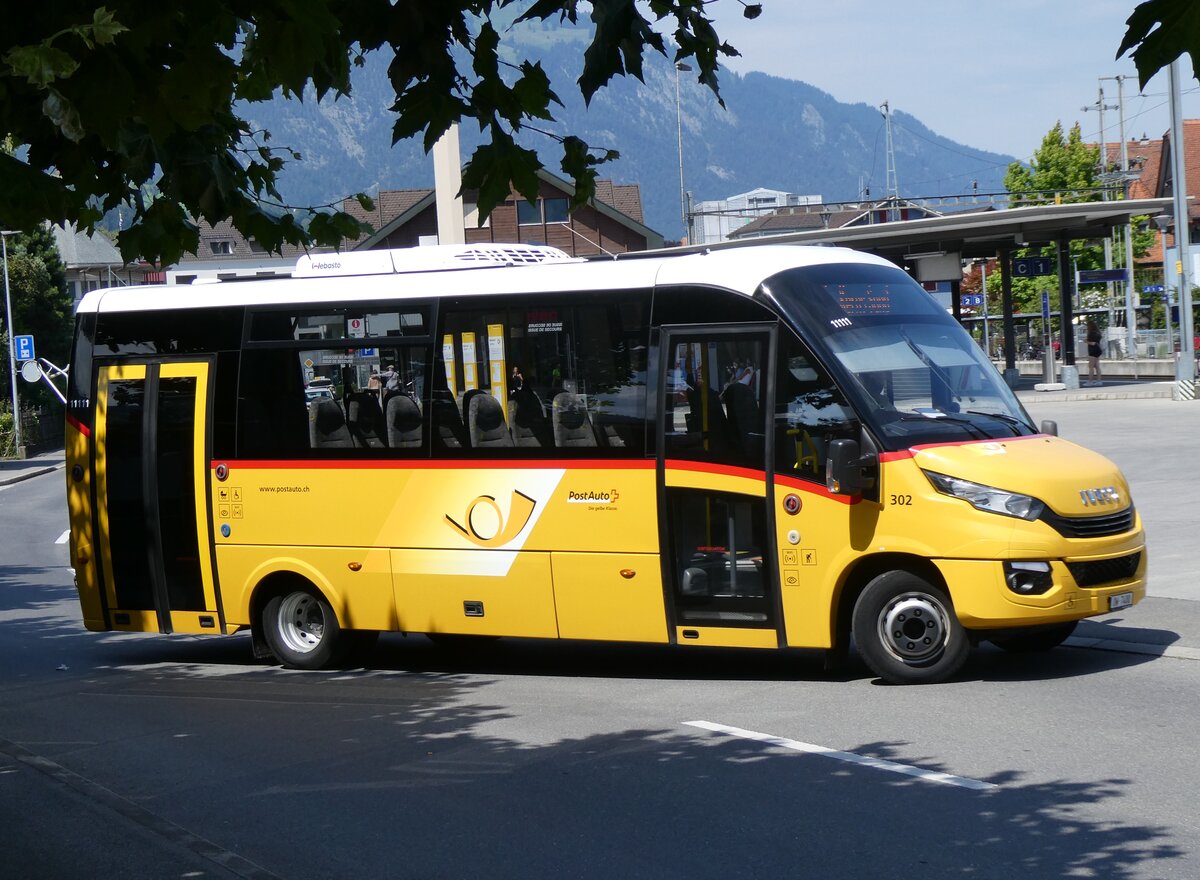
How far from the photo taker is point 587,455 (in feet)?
36.3

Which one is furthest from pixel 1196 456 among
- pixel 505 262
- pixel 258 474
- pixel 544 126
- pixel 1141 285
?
pixel 1141 285

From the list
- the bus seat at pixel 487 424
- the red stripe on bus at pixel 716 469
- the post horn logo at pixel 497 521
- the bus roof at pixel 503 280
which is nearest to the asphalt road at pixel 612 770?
the post horn logo at pixel 497 521

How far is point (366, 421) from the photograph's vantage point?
12.0 meters

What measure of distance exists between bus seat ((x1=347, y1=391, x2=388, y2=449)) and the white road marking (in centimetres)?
373

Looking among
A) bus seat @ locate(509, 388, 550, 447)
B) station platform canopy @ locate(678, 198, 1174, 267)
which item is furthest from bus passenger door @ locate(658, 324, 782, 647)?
station platform canopy @ locate(678, 198, 1174, 267)

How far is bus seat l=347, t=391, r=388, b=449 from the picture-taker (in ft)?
39.2

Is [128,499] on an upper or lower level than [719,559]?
upper

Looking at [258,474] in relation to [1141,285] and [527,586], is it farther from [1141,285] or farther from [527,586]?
[1141,285]

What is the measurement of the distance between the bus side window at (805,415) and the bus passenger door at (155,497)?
502cm

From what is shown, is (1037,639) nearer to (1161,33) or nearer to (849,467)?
(849,467)

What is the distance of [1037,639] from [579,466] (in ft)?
11.4

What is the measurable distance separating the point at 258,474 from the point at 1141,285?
8455cm

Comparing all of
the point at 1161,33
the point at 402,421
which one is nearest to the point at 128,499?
the point at 402,421

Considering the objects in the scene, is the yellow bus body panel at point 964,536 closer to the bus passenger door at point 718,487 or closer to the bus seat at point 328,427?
the bus passenger door at point 718,487
